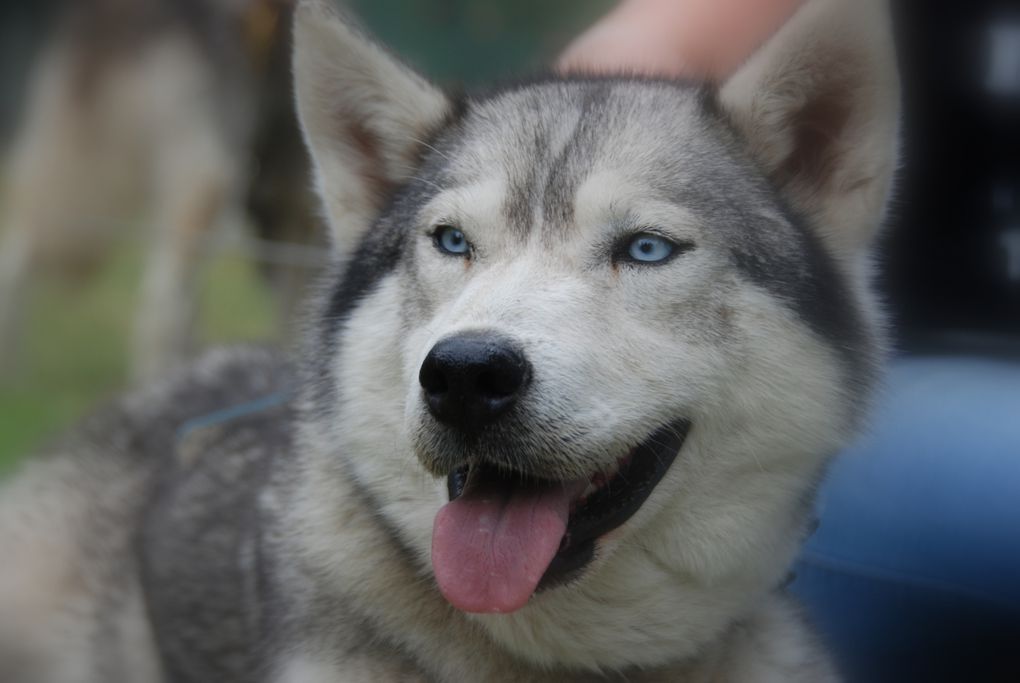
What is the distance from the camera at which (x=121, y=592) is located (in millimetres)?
3490

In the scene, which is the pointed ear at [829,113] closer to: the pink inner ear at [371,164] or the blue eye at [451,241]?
the blue eye at [451,241]

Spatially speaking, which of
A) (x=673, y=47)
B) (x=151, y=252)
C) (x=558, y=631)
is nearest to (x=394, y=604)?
(x=558, y=631)

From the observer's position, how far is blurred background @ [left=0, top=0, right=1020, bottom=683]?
3.27m

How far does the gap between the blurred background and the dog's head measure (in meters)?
0.34

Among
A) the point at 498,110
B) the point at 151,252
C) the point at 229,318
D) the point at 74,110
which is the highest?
the point at 498,110

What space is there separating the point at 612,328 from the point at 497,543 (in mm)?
456

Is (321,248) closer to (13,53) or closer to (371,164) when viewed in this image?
(371,164)

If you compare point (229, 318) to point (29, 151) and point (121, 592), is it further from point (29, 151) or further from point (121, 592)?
point (121, 592)

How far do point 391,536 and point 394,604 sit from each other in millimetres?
145

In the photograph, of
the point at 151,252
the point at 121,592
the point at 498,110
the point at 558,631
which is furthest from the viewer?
the point at 151,252

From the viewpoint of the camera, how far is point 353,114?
9.50ft

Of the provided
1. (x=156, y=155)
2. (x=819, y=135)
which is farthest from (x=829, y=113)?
(x=156, y=155)

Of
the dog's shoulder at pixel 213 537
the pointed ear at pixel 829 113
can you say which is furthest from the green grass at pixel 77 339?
the pointed ear at pixel 829 113

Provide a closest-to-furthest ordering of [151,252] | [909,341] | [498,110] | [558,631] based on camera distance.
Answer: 1. [558,631]
2. [498,110]
3. [909,341]
4. [151,252]
